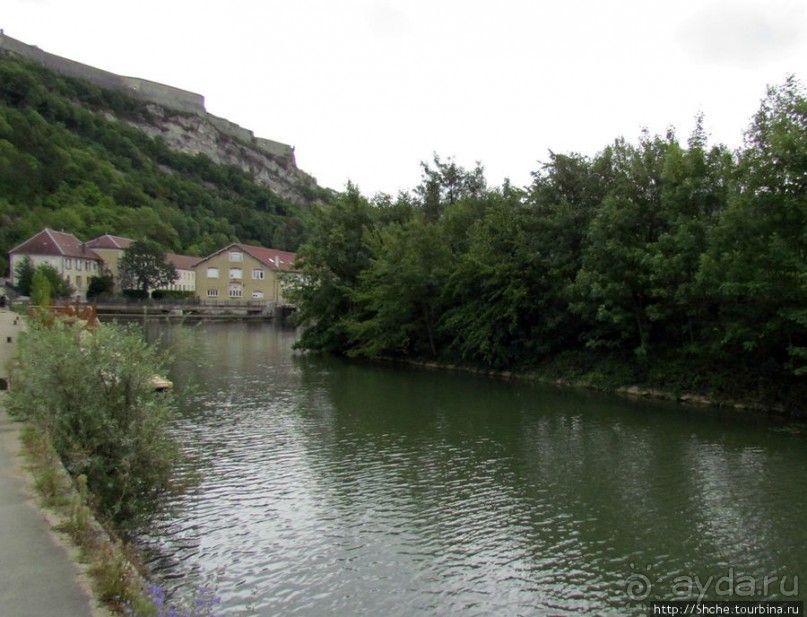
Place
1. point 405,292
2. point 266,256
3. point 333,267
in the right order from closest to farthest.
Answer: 1. point 405,292
2. point 333,267
3. point 266,256

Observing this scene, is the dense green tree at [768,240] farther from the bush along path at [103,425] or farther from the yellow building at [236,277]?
the yellow building at [236,277]

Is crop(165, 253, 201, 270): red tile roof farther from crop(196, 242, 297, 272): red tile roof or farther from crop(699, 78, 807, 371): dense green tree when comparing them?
crop(699, 78, 807, 371): dense green tree

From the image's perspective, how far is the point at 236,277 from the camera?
92188 millimetres

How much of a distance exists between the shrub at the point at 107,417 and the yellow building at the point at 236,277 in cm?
8320

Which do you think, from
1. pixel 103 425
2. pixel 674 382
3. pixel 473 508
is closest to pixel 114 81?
pixel 674 382

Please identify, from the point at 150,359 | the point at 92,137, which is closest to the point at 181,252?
the point at 92,137

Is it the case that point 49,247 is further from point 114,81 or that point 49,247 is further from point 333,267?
point 114,81

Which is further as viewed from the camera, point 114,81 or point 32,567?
point 114,81

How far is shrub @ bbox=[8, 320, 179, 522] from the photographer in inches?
347

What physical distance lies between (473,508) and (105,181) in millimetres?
128616

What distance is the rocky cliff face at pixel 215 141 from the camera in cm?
16950

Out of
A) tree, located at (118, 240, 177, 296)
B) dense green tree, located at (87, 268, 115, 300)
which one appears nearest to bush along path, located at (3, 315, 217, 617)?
dense green tree, located at (87, 268, 115, 300)

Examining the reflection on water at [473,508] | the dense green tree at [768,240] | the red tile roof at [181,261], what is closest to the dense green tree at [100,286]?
the red tile roof at [181,261]

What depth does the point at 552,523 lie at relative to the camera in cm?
1078
